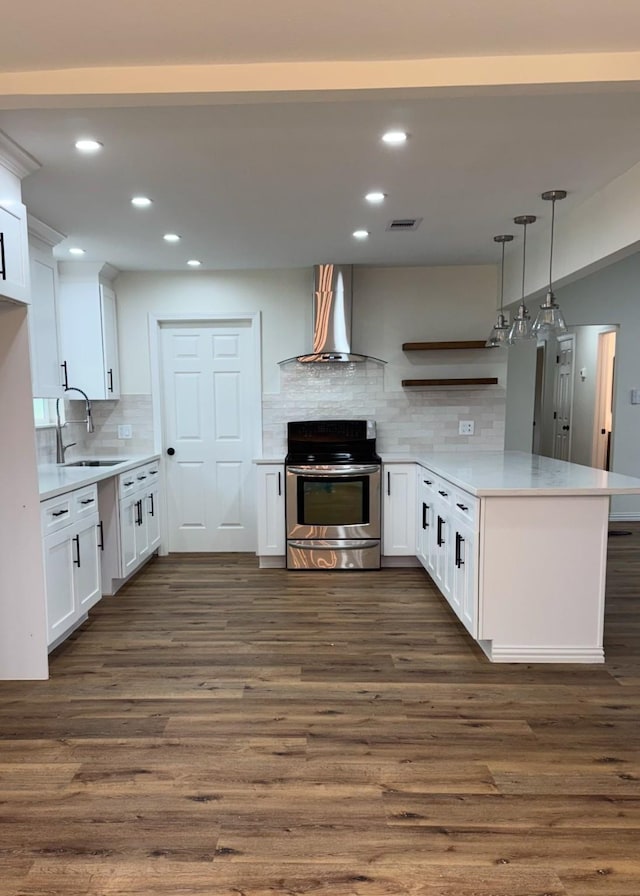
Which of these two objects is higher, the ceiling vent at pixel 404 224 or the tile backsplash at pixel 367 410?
the ceiling vent at pixel 404 224

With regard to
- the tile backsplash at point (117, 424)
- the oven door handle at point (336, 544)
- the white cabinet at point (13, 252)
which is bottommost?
the oven door handle at point (336, 544)

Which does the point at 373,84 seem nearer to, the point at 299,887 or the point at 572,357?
the point at 299,887

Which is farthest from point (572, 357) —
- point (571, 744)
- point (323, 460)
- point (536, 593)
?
point (571, 744)

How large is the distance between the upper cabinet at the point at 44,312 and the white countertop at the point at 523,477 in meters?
2.66

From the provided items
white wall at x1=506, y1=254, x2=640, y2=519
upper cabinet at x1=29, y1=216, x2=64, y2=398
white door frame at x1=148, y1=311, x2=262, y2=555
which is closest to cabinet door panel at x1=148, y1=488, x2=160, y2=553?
white door frame at x1=148, y1=311, x2=262, y2=555

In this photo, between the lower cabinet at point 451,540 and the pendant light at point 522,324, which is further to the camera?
the pendant light at point 522,324

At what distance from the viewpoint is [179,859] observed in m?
1.61

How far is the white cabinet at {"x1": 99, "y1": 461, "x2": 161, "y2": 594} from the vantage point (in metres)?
3.83

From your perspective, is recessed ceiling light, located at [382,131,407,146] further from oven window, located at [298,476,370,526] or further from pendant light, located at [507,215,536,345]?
oven window, located at [298,476,370,526]

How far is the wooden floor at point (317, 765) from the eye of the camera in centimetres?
158

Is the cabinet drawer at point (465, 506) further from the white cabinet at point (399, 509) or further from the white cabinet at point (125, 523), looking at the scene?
the white cabinet at point (125, 523)

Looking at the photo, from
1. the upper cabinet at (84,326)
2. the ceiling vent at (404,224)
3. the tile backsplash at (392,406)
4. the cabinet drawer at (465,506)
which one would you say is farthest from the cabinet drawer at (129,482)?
the ceiling vent at (404,224)

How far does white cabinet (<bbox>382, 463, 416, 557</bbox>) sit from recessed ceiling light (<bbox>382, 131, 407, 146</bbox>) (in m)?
2.46

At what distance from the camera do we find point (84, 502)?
3.23 meters
